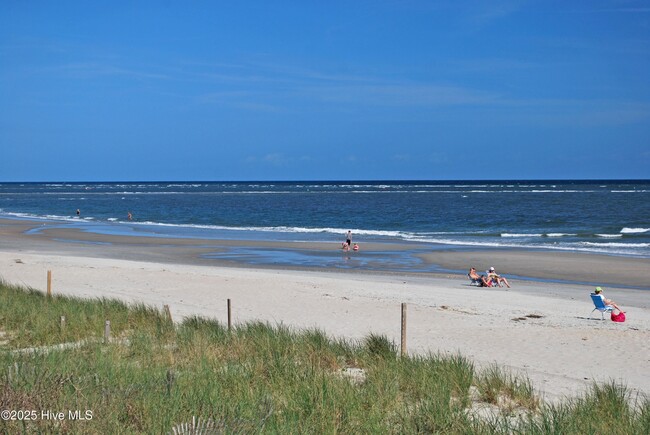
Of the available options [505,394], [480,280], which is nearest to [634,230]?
[480,280]

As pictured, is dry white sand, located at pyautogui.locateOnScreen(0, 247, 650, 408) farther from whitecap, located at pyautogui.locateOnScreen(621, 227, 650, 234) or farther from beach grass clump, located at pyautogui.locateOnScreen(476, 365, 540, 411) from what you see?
whitecap, located at pyautogui.locateOnScreen(621, 227, 650, 234)

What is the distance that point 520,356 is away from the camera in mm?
12398

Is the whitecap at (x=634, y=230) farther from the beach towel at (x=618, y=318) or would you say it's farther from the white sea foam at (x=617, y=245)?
the beach towel at (x=618, y=318)

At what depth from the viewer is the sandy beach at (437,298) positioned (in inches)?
493

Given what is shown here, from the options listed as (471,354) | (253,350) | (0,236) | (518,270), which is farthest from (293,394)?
(0,236)

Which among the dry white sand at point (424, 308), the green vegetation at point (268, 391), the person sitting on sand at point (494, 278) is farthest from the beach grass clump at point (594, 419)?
the person sitting on sand at point (494, 278)

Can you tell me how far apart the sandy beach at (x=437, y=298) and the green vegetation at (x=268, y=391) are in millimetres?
1566

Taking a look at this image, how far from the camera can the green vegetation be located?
20.6 feet

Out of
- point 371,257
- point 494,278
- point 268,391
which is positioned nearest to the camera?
point 268,391

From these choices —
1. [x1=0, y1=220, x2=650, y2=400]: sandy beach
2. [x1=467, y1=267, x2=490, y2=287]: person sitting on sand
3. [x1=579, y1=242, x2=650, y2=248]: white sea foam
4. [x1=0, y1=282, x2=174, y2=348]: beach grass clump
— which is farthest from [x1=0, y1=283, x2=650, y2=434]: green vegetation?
[x1=579, y1=242, x2=650, y2=248]: white sea foam

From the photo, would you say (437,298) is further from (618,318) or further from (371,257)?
(371,257)

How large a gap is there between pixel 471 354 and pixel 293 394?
5716mm

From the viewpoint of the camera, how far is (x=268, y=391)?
25.4 feet

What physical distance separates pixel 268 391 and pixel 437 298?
12.5 m
